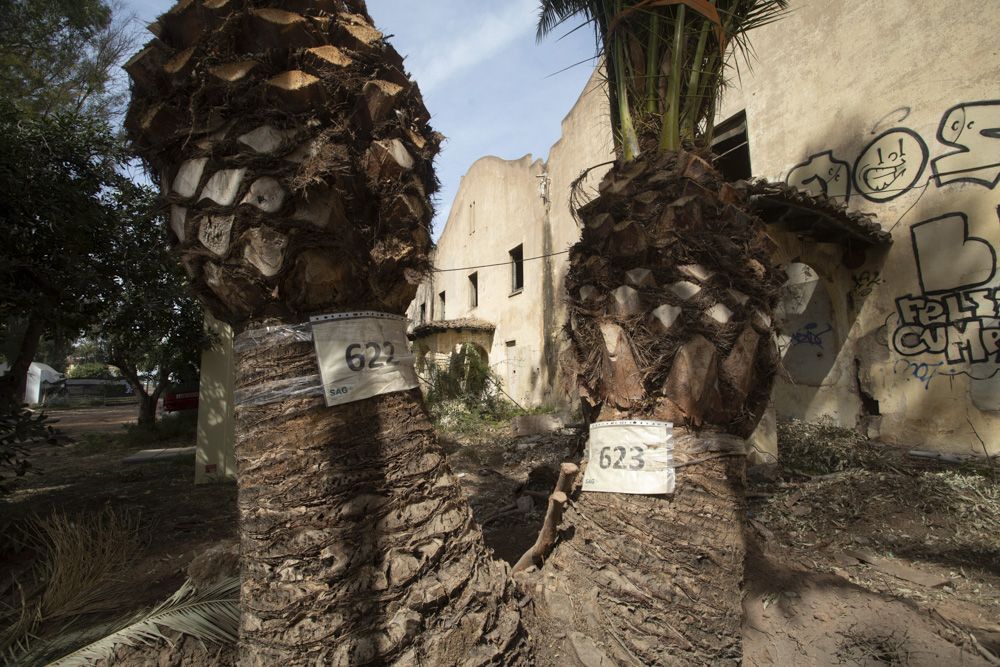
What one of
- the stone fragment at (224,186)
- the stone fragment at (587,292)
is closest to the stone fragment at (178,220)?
the stone fragment at (224,186)

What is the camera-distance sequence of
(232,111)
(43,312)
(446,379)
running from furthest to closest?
(446,379)
(43,312)
(232,111)

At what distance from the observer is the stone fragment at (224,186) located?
4.46 feet

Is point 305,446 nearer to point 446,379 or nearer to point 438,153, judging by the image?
point 438,153

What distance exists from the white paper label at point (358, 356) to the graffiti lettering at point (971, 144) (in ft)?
23.9

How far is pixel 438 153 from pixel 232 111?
2.23 feet

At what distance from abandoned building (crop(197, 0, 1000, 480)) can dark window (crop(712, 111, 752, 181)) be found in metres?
0.03

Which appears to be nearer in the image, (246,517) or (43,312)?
(246,517)

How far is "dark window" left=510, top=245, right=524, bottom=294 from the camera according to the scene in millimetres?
14562

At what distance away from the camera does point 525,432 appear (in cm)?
955

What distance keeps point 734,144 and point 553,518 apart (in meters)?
8.90

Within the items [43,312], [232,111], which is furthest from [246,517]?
[43,312]

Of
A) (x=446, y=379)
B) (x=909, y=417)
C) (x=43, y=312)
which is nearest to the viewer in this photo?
(x=43, y=312)

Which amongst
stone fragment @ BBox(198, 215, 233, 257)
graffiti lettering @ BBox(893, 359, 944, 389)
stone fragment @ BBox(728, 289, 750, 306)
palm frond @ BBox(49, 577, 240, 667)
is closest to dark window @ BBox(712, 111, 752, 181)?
graffiti lettering @ BBox(893, 359, 944, 389)

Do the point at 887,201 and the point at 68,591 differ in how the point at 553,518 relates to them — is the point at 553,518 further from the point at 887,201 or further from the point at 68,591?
the point at 887,201
